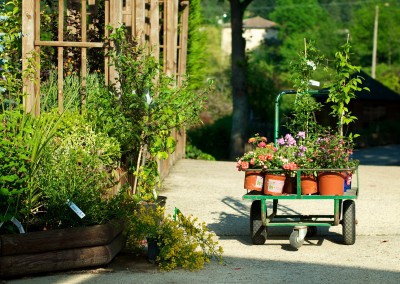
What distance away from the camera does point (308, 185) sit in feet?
29.1

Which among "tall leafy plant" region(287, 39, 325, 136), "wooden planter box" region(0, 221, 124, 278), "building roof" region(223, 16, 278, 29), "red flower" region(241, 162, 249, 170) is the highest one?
"building roof" region(223, 16, 278, 29)

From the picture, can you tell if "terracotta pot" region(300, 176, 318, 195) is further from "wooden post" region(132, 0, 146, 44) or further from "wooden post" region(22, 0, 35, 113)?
"wooden post" region(132, 0, 146, 44)

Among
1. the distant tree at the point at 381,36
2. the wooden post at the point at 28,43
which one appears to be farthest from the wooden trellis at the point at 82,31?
the distant tree at the point at 381,36

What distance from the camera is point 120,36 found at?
9.35m

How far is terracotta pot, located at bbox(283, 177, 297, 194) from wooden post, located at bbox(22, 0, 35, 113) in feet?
9.03

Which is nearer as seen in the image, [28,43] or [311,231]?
[28,43]

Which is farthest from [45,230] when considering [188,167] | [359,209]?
[188,167]

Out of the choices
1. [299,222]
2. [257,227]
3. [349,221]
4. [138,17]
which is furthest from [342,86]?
[138,17]

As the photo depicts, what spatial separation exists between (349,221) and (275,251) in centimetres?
81

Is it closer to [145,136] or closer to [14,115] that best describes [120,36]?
[145,136]

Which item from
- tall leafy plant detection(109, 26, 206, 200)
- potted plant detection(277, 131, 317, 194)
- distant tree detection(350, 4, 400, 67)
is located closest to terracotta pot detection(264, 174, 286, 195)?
potted plant detection(277, 131, 317, 194)

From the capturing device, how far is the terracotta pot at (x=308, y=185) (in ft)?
29.1

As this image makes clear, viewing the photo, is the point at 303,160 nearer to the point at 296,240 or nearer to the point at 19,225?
the point at 296,240

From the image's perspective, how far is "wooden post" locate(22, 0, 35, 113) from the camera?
31.5 feet
